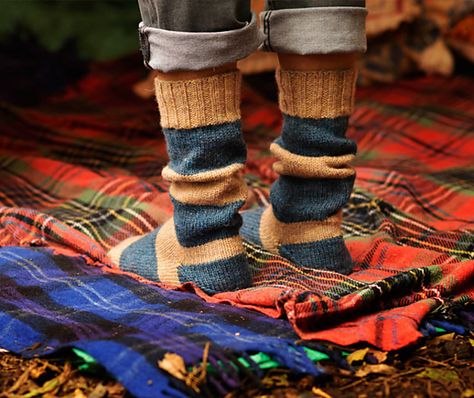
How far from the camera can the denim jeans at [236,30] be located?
Result: 966mm

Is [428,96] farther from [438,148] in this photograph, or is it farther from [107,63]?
[107,63]

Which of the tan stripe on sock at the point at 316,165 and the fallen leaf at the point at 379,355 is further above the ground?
the tan stripe on sock at the point at 316,165

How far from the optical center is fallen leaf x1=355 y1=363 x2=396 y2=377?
0.88 metres

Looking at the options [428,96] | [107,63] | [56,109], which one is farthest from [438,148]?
[107,63]

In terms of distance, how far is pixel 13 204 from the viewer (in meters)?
1.58

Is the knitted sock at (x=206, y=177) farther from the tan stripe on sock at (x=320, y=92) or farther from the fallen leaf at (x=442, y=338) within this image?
the fallen leaf at (x=442, y=338)

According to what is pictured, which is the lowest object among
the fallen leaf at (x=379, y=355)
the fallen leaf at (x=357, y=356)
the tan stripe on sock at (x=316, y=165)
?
the fallen leaf at (x=379, y=355)

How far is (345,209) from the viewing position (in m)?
1.49

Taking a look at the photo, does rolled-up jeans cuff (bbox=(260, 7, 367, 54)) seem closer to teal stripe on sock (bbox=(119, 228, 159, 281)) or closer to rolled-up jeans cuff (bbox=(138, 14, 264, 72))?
rolled-up jeans cuff (bbox=(138, 14, 264, 72))

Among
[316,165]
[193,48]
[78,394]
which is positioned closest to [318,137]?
[316,165]

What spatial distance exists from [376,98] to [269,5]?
126cm

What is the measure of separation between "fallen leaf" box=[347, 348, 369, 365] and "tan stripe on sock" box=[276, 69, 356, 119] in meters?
0.37

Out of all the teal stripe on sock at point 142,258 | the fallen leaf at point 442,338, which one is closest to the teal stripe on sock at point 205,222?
the teal stripe on sock at point 142,258

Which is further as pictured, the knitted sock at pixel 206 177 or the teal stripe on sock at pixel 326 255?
the teal stripe on sock at pixel 326 255
